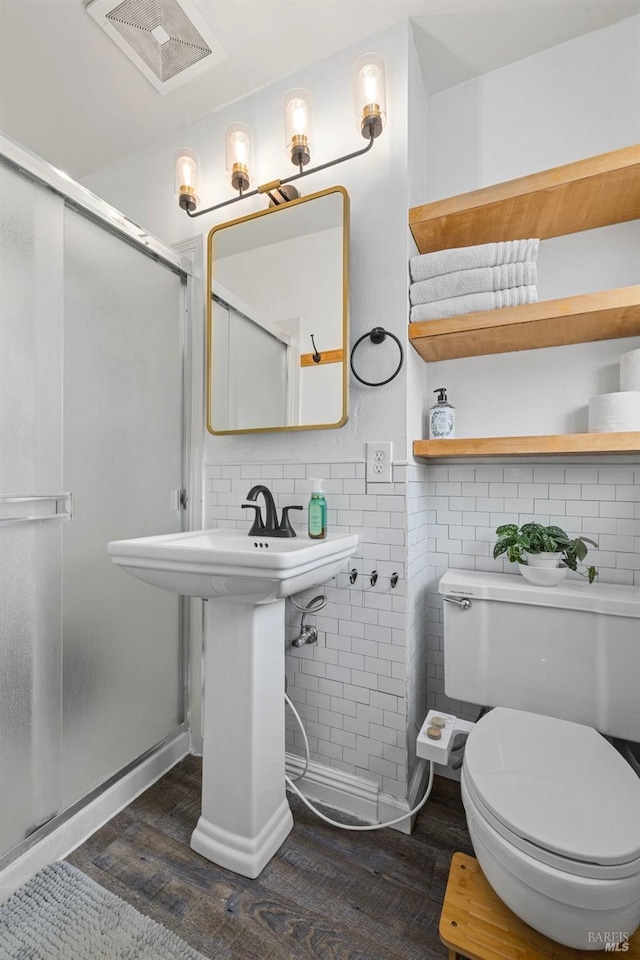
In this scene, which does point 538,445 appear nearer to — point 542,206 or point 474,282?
point 474,282

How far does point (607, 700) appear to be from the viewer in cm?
119

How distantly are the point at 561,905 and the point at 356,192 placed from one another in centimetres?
189

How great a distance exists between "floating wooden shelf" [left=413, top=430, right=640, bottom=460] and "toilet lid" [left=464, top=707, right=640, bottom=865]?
72 cm

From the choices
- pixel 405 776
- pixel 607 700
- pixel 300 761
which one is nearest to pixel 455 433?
pixel 607 700

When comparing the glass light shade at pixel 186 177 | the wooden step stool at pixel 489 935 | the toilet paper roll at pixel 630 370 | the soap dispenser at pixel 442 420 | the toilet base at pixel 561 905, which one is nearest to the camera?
the toilet base at pixel 561 905

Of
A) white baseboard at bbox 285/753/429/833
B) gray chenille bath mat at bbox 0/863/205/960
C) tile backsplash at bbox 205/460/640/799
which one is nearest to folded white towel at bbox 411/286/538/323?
tile backsplash at bbox 205/460/640/799

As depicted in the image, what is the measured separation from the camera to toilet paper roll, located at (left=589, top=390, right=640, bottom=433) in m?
1.22

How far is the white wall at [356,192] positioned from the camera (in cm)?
141

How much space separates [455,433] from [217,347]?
95cm

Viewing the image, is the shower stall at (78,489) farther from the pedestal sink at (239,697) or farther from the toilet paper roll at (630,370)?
the toilet paper roll at (630,370)

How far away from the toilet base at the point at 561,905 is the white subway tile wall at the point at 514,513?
0.71 m

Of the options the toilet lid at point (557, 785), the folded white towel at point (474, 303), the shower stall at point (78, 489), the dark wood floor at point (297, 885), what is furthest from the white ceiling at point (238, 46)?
the dark wood floor at point (297, 885)

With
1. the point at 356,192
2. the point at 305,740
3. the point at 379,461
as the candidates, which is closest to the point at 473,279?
the point at 356,192

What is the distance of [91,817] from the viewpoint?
1.33 metres
